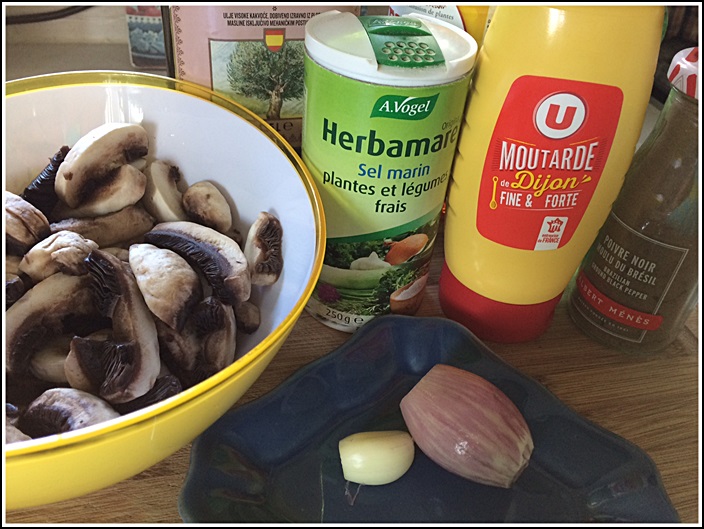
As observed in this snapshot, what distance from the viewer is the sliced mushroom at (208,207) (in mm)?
610

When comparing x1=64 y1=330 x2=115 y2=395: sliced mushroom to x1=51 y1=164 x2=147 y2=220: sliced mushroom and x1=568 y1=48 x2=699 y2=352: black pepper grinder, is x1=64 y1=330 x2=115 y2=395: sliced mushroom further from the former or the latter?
x1=568 y1=48 x2=699 y2=352: black pepper grinder

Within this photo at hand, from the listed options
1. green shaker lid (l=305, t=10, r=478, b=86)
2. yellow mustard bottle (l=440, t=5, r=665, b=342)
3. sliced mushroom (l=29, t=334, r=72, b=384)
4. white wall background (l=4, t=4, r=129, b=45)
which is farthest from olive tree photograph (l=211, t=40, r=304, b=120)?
white wall background (l=4, t=4, r=129, b=45)

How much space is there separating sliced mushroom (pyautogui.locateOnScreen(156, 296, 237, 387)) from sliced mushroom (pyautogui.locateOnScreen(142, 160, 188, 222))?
135mm

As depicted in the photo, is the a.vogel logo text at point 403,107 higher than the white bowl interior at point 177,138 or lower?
higher

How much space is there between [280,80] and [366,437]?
39 centimetres

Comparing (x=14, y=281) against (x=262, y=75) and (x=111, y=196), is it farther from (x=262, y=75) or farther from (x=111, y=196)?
(x=262, y=75)

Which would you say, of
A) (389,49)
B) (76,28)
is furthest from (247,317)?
(76,28)

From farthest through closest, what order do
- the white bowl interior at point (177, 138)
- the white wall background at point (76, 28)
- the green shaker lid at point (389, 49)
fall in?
1. the white wall background at point (76, 28)
2. the white bowl interior at point (177, 138)
3. the green shaker lid at point (389, 49)

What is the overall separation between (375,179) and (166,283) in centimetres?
21

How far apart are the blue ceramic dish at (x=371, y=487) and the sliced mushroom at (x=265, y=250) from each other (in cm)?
10

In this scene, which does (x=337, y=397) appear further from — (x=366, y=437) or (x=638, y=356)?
(x=638, y=356)

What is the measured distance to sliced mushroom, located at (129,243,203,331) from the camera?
19.9 inches

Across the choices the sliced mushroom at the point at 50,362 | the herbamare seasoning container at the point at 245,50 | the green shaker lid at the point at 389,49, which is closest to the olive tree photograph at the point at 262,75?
the herbamare seasoning container at the point at 245,50

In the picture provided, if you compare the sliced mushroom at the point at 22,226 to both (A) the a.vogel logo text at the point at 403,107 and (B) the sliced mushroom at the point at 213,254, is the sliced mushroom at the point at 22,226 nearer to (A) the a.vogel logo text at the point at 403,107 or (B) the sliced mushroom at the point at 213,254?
(B) the sliced mushroom at the point at 213,254
